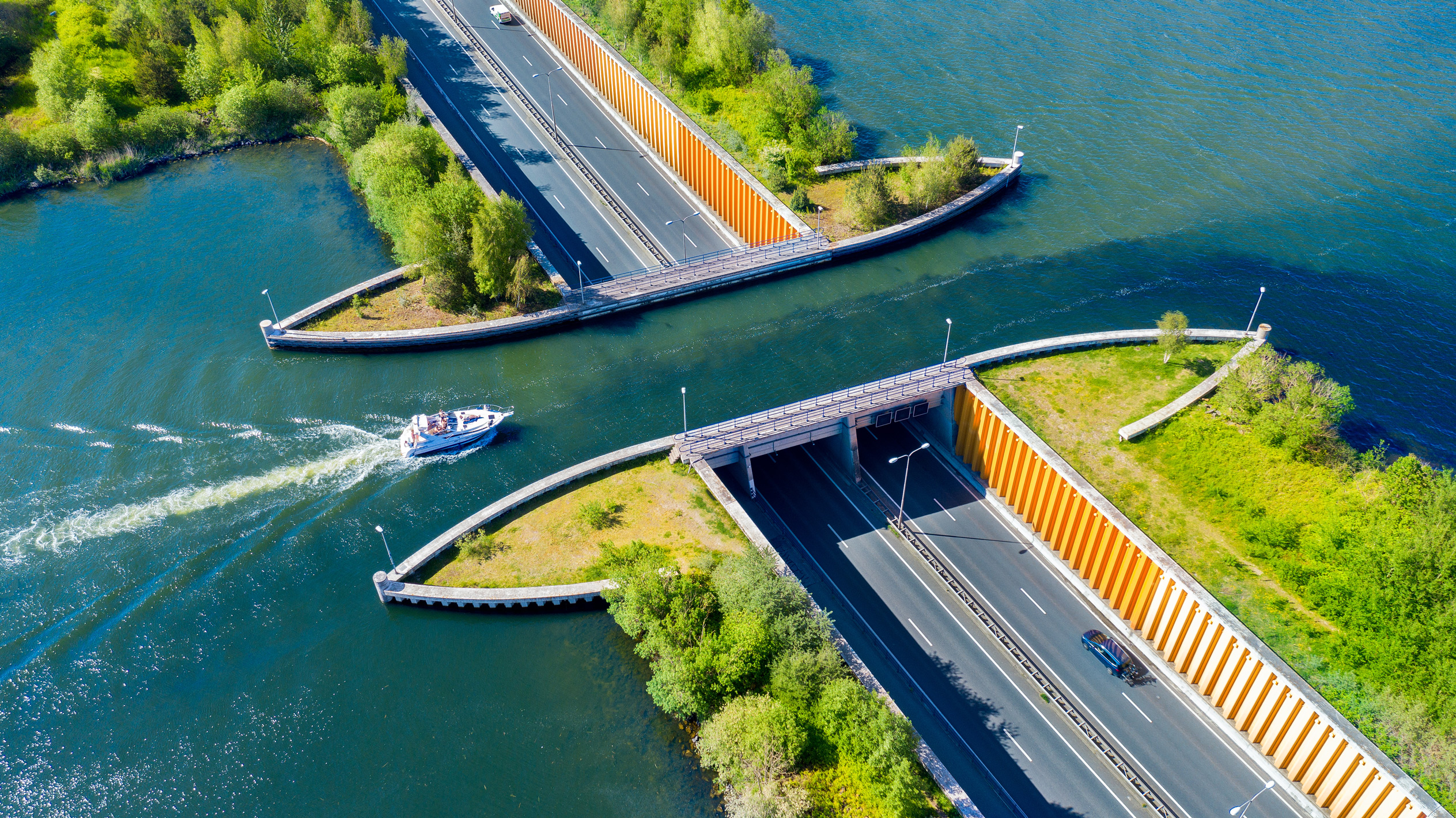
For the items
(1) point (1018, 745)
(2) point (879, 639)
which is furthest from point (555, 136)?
(1) point (1018, 745)

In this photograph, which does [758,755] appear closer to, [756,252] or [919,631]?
[919,631]

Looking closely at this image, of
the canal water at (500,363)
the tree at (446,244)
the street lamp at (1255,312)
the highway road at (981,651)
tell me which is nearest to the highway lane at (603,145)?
the canal water at (500,363)

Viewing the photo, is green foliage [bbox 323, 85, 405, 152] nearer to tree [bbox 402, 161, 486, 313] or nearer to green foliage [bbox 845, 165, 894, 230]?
tree [bbox 402, 161, 486, 313]

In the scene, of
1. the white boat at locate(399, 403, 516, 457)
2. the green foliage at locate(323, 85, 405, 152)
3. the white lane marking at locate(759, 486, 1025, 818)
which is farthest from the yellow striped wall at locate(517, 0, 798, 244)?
the white boat at locate(399, 403, 516, 457)

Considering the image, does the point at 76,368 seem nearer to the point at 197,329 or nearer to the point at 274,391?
the point at 197,329

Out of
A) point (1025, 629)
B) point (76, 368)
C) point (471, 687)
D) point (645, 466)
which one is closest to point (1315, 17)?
point (1025, 629)

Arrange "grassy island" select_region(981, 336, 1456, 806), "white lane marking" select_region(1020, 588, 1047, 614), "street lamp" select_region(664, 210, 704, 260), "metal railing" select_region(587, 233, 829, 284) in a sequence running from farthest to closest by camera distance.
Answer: "street lamp" select_region(664, 210, 704, 260)
"metal railing" select_region(587, 233, 829, 284)
"white lane marking" select_region(1020, 588, 1047, 614)
"grassy island" select_region(981, 336, 1456, 806)

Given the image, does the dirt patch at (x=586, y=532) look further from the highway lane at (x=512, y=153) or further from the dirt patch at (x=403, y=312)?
the highway lane at (x=512, y=153)

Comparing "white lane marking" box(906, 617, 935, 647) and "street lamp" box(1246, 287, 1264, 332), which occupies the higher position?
"street lamp" box(1246, 287, 1264, 332)
